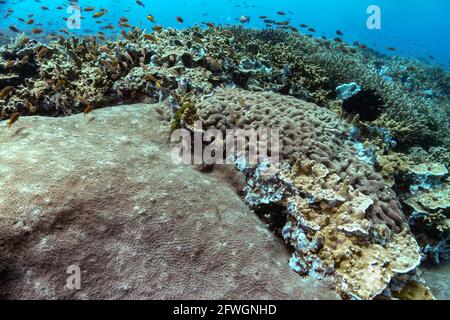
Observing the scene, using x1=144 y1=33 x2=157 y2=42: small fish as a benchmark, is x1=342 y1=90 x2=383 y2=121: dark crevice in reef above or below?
below

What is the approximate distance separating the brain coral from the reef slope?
1.04 metres

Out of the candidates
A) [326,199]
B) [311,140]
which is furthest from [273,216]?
[311,140]

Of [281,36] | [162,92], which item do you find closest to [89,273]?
[162,92]

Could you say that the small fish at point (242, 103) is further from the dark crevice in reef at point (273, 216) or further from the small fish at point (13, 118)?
the small fish at point (13, 118)

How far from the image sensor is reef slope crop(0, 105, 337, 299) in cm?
290

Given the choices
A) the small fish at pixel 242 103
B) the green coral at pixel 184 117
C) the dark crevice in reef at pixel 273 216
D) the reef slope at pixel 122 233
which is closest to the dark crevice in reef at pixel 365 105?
the small fish at pixel 242 103

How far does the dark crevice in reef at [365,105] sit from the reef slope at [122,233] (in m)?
4.46

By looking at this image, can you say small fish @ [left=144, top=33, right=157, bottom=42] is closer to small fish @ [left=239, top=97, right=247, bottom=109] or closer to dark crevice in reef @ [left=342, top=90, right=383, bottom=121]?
small fish @ [left=239, top=97, right=247, bottom=109]

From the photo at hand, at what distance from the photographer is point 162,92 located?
6.02 metres

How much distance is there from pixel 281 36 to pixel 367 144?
7.97 m

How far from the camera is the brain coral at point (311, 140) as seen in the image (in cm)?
397

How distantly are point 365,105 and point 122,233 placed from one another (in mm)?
6180

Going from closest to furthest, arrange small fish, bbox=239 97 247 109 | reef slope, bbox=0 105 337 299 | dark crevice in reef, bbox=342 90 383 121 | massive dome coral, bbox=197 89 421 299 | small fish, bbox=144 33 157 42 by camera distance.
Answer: reef slope, bbox=0 105 337 299
massive dome coral, bbox=197 89 421 299
small fish, bbox=239 97 247 109
dark crevice in reef, bbox=342 90 383 121
small fish, bbox=144 33 157 42

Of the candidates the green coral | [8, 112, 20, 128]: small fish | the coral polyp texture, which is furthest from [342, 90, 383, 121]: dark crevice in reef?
[8, 112, 20, 128]: small fish
